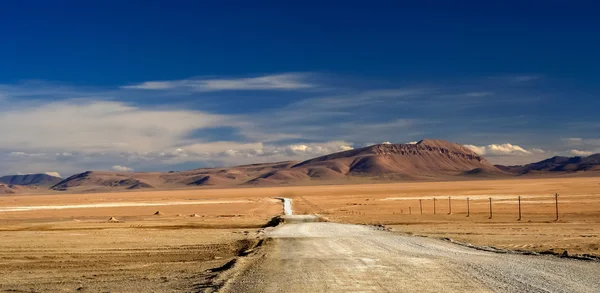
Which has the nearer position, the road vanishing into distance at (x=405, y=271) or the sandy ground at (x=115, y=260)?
the road vanishing into distance at (x=405, y=271)

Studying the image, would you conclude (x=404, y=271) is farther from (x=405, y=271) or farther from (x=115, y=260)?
(x=115, y=260)

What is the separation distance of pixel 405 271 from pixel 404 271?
26 mm

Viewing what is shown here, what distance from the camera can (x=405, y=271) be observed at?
15.8 meters

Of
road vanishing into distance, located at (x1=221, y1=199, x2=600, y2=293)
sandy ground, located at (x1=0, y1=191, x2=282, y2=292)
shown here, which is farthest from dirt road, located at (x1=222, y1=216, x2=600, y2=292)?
sandy ground, located at (x1=0, y1=191, x2=282, y2=292)

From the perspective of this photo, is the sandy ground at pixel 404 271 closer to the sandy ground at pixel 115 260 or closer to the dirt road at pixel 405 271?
the dirt road at pixel 405 271

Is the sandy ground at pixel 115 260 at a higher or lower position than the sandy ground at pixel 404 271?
lower

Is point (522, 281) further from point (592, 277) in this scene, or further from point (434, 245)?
point (434, 245)

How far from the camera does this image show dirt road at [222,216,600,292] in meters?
13.3

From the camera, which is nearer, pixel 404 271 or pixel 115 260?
pixel 404 271

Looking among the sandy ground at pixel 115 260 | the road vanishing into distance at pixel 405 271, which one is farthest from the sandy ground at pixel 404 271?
the sandy ground at pixel 115 260

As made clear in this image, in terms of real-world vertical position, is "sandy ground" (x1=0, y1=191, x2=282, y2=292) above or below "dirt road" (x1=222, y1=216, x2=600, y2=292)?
below

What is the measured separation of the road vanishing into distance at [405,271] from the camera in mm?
13344

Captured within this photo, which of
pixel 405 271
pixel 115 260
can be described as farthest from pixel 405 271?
pixel 115 260

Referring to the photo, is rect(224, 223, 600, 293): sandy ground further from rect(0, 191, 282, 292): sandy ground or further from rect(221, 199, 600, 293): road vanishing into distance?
rect(0, 191, 282, 292): sandy ground
